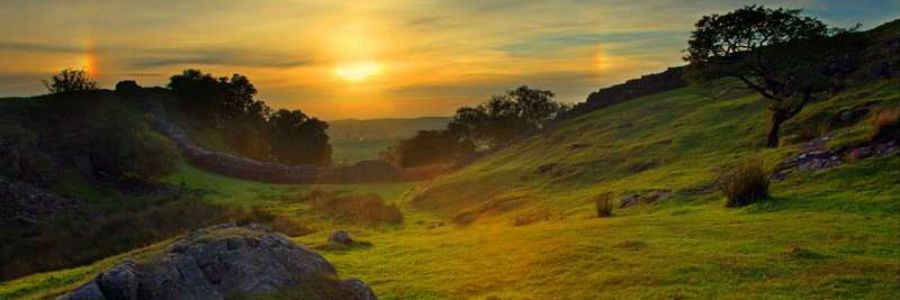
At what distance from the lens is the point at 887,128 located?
28219 mm

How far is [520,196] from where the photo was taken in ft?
140

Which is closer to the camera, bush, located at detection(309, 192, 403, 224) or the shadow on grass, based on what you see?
the shadow on grass

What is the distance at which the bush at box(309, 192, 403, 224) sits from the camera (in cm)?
4331

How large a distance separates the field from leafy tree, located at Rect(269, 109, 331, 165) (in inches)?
2185

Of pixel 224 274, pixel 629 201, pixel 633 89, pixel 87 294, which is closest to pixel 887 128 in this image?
pixel 629 201

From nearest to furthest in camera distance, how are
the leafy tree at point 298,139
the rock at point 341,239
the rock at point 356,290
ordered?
the rock at point 356,290, the rock at point 341,239, the leafy tree at point 298,139

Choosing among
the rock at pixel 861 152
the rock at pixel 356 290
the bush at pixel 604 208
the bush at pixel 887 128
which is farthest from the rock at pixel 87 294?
the bush at pixel 887 128

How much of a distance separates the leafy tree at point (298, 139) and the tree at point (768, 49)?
70.7 metres

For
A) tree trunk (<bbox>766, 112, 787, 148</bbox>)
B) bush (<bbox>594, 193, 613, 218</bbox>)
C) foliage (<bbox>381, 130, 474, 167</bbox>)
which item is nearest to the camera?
bush (<bbox>594, 193, 613, 218</bbox>)

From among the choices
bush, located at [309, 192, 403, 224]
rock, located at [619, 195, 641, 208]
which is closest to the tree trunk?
rock, located at [619, 195, 641, 208]

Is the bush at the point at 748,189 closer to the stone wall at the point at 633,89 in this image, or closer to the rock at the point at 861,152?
the rock at the point at 861,152

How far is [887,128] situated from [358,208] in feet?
106

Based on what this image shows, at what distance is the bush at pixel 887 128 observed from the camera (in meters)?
27.8

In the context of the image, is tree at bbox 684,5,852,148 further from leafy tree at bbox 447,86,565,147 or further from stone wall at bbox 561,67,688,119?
leafy tree at bbox 447,86,565,147
